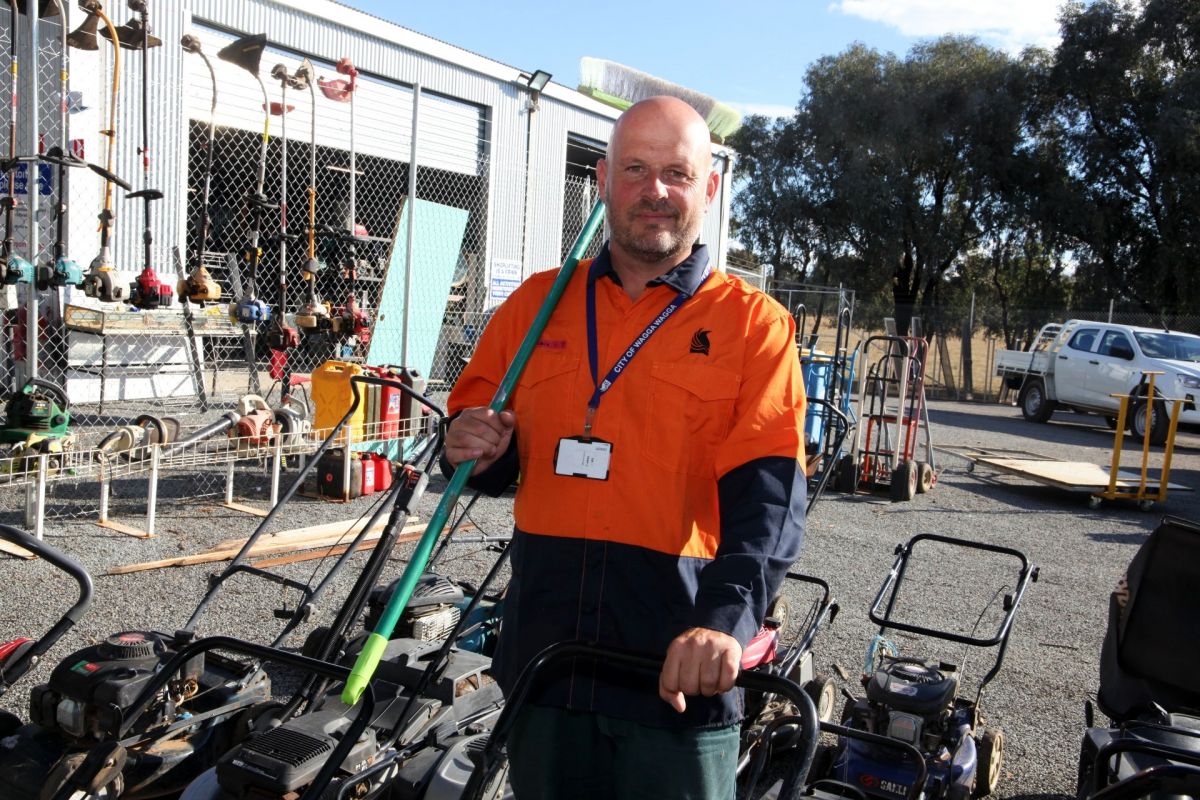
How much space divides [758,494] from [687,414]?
22cm

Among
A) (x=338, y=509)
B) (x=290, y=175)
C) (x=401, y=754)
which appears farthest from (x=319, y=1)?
(x=401, y=754)

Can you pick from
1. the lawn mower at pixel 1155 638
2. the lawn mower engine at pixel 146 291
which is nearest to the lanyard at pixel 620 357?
the lawn mower at pixel 1155 638

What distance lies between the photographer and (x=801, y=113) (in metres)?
31.7

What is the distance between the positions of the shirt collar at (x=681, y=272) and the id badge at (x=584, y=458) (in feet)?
1.14

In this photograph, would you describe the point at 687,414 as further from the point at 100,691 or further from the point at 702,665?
the point at 100,691

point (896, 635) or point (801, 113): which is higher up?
point (801, 113)

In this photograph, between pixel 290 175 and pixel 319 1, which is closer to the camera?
pixel 319 1

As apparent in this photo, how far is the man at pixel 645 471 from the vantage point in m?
1.90

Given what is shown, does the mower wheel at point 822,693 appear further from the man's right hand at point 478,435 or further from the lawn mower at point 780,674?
the man's right hand at point 478,435

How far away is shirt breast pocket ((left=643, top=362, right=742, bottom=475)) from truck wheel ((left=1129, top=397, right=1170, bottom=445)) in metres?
14.7

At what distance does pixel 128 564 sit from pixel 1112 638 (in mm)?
5180

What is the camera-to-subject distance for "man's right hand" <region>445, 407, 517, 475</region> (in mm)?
2051

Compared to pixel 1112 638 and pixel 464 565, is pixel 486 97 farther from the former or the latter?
pixel 1112 638

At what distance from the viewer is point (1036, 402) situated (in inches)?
733
